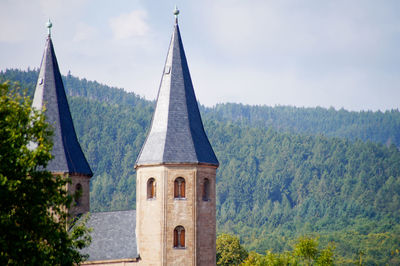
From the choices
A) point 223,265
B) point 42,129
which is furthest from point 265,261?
point 42,129

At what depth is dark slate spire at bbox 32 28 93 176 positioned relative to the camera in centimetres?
4894

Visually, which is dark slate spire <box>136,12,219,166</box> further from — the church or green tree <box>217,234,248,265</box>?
green tree <box>217,234,248,265</box>

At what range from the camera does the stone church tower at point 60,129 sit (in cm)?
4897

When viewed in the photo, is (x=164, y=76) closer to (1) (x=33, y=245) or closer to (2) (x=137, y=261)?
(2) (x=137, y=261)

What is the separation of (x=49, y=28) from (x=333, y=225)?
15405 centimetres

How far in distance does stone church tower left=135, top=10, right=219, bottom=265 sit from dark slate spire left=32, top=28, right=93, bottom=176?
458cm

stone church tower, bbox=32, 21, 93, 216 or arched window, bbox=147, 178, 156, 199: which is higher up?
stone church tower, bbox=32, 21, 93, 216

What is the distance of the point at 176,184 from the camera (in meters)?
46.7

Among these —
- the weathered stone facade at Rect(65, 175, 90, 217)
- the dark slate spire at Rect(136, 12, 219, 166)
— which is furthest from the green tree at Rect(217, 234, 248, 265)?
the dark slate spire at Rect(136, 12, 219, 166)

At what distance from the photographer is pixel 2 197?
1096 inches

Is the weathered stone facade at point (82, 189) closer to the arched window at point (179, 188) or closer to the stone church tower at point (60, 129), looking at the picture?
the stone church tower at point (60, 129)

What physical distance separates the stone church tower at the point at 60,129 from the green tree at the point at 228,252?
132 feet

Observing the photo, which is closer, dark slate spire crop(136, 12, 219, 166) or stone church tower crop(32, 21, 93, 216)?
dark slate spire crop(136, 12, 219, 166)

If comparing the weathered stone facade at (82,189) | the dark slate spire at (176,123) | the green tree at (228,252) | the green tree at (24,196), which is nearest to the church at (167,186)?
the dark slate spire at (176,123)
